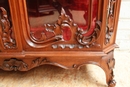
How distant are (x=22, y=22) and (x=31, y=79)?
395mm

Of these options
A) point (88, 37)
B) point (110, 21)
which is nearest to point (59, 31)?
point (88, 37)

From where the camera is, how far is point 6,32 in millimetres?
816

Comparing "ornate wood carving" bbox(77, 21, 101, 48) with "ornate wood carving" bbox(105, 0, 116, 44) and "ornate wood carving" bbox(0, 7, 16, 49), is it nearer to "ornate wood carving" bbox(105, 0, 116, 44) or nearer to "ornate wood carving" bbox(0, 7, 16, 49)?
"ornate wood carving" bbox(105, 0, 116, 44)

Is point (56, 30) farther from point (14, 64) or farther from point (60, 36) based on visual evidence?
point (14, 64)

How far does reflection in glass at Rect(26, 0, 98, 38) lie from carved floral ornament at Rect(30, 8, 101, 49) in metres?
0.02

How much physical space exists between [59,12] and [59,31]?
9 cm

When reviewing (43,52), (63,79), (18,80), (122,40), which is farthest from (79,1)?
(122,40)

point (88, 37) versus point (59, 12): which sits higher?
point (59, 12)

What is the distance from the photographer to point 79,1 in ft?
2.51

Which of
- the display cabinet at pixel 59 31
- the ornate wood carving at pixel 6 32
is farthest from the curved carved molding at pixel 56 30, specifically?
the ornate wood carving at pixel 6 32

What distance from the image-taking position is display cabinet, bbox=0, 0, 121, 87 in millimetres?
763

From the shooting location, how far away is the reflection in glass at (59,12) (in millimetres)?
762

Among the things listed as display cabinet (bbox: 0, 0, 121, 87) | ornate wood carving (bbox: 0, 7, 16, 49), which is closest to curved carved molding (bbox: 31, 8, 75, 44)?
display cabinet (bbox: 0, 0, 121, 87)

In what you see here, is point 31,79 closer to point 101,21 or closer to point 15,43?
point 15,43
